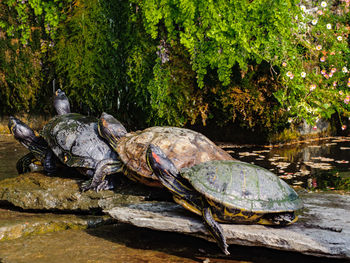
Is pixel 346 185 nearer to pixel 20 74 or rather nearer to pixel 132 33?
pixel 132 33

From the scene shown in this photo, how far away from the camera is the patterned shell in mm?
3969

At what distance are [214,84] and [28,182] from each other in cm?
378

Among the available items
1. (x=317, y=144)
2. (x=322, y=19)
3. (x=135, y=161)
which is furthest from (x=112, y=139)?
(x=322, y=19)

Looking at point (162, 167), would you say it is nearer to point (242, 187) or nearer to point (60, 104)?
point (242, 187)

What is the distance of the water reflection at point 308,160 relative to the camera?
5.12 metres

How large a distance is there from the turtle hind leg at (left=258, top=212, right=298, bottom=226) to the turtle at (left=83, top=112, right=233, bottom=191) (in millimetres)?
1083

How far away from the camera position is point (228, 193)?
3.00 m

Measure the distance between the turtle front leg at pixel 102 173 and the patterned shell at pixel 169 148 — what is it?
0.20 meters

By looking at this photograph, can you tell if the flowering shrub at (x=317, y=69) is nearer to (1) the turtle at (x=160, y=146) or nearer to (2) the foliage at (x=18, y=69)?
(1) the turtle at (x=160, y=146)

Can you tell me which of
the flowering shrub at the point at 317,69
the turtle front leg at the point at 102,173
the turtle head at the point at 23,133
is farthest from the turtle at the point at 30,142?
the flowering shrub at the point at 317,69

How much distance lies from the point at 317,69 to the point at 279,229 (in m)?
5.64

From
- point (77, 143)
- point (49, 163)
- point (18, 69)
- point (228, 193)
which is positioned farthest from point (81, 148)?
point (18, 69)

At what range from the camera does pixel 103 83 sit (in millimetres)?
7777

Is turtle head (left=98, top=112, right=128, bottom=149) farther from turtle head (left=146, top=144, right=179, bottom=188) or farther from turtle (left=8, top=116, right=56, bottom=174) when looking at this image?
turtle head (left=146, top=144, right=179, bottom=188)
